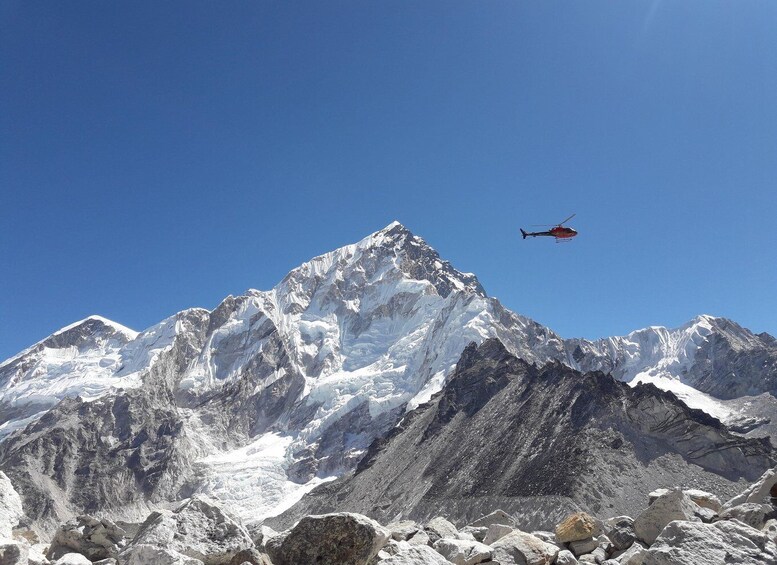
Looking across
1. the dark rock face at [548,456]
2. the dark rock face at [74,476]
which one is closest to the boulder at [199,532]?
the dark rock face at [548,456]

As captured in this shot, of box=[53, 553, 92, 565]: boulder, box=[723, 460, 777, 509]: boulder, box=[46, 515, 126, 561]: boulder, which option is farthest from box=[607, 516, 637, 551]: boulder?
box=[46, 515, 126, 561]: boulder

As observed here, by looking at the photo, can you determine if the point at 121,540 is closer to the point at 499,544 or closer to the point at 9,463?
the point at 499,544

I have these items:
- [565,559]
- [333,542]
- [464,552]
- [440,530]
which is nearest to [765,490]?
[565,559]

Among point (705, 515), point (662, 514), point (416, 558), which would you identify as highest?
point (662, 514)

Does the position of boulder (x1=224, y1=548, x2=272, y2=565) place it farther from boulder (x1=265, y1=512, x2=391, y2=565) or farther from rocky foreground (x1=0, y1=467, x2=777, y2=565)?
boulder (x1=265, y1=512, x2=391, y2=565)

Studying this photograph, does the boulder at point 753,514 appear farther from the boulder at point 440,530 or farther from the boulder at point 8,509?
the boulder at point 8,509

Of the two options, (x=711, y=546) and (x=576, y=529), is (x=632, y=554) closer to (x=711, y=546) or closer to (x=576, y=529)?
(x=711, y=546)
